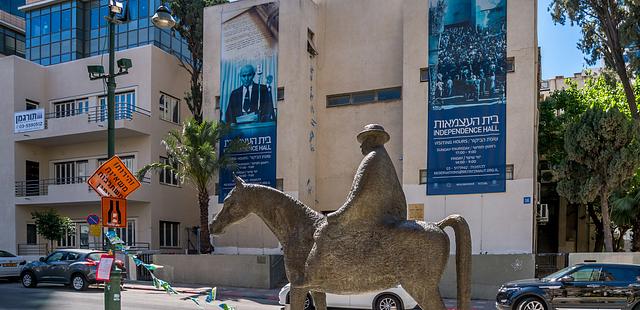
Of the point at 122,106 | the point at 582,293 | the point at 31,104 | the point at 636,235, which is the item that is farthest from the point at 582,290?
the point at 31,104

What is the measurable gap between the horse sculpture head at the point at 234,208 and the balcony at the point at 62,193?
22305 millimetres

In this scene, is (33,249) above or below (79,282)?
below

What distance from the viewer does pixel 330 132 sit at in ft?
84.6

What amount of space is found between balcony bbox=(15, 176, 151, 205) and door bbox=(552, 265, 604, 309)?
1976cm

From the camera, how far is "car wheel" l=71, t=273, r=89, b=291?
19.3m

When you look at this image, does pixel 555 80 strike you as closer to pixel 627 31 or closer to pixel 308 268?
pixel 627 31

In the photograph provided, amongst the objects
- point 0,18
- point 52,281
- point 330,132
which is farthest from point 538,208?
point 0,18

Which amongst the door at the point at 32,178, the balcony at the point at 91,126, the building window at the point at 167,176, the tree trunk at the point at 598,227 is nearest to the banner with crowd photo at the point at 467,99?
the tree trunk at the point at 598,227

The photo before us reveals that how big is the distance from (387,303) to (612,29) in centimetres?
1624

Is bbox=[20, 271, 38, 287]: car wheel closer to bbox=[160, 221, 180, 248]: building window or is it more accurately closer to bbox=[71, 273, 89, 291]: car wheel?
bbox=[71, 273, 89, 291]: car wheel

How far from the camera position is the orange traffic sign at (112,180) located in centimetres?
859

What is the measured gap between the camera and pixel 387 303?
13797 mm

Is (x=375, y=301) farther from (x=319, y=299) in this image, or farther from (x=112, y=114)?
(x=319, y=299)

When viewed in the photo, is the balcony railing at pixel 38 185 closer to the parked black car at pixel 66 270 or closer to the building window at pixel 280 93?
the parked black car at pixel 66 270
